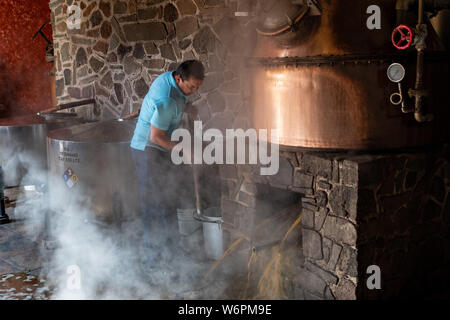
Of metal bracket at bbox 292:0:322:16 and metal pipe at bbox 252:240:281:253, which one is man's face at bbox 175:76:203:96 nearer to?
metal bracket at bbox 292:0:322:16

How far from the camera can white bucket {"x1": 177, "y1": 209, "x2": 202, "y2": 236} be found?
5086 millimetres

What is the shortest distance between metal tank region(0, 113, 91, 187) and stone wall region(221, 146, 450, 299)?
446 centimetres

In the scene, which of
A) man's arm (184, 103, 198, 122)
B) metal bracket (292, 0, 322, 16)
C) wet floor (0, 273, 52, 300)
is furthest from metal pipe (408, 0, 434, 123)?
wet floor (0, 273, 52, 300)

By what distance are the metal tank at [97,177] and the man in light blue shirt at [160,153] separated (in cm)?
42

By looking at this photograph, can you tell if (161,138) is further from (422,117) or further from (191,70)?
(422,117)

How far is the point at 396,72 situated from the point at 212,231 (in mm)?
2510

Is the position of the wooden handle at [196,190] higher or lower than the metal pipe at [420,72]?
lower

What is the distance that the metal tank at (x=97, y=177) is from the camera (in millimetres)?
5152

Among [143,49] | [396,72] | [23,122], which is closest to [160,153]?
[143,49]

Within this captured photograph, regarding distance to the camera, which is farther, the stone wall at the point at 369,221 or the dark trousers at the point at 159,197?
the dark trousers at the point at 159,197

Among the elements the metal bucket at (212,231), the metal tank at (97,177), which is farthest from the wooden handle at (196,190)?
the metal tank at (97,177)

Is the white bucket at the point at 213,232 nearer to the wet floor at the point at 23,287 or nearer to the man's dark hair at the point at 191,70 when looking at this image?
the man's dark hair at the point at 191,70

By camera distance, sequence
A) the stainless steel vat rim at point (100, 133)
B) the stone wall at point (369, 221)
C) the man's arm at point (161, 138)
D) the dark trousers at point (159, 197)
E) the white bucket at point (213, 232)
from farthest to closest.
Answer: the stainless steel vat rim at point (100, 133) < the white bucket at point (213, 232) < the dark trousers at point (159, 197) < the man's arm at point (161, 138) < the stone wall at point (369, 221)
